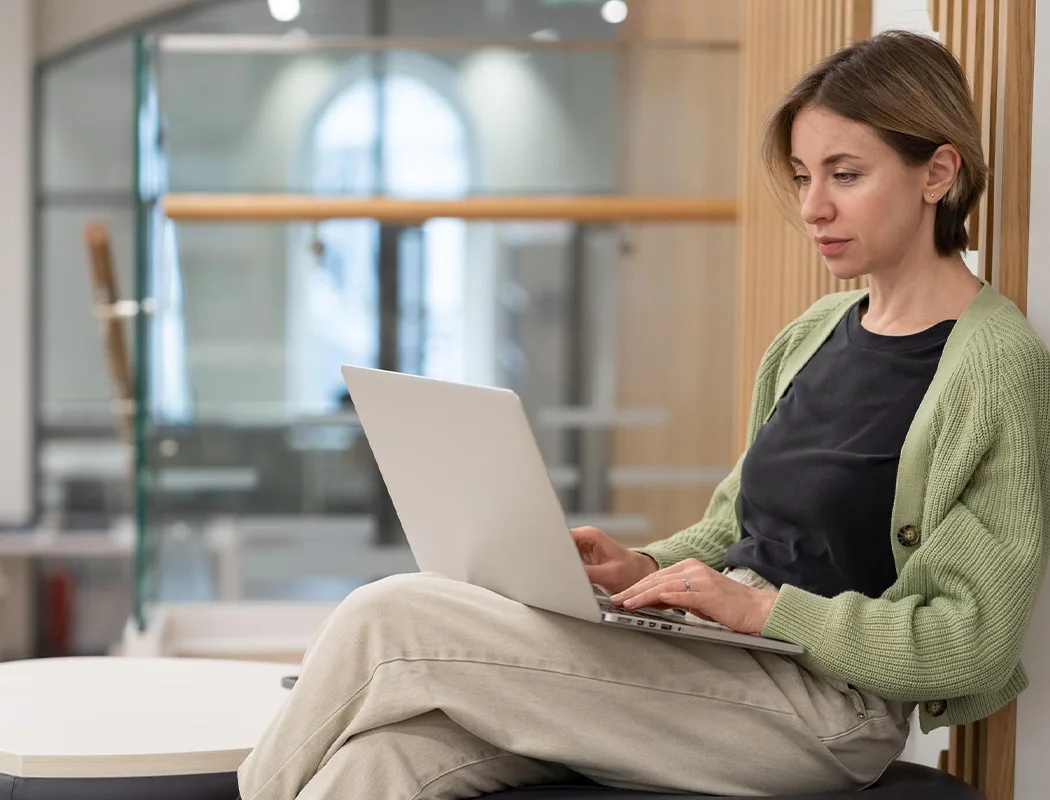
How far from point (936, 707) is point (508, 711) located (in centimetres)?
46

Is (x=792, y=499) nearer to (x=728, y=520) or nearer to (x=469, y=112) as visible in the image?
(x=728, y=520)

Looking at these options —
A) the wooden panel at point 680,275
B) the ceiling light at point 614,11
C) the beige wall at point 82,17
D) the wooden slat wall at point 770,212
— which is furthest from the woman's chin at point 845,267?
the beige wall at point 82,17

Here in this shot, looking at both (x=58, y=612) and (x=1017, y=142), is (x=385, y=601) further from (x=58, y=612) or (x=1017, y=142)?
(x=58, y=612)

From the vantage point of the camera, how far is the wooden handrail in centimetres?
328

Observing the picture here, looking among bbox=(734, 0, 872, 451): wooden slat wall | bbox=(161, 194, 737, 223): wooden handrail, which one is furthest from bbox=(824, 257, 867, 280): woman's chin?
bbox=(161, 194, 737, 223): wooden handrail

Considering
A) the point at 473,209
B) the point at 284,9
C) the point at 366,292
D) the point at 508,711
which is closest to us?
the point at 508,711

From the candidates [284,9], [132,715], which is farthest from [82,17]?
[132,715]

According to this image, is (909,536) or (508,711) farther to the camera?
(909,536)

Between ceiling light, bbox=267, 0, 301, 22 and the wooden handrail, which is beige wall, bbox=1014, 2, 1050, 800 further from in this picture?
ceiling light, bbox=267, 0, 301, 22

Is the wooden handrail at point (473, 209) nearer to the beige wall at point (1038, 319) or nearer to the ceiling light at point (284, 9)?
the ceiling light at point (284, 9)

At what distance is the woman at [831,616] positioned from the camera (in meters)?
1.24

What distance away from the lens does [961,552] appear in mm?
1269

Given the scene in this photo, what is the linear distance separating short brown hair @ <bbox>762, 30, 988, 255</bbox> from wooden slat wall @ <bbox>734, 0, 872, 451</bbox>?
675 mm

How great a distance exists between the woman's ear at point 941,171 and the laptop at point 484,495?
52 centimetres
